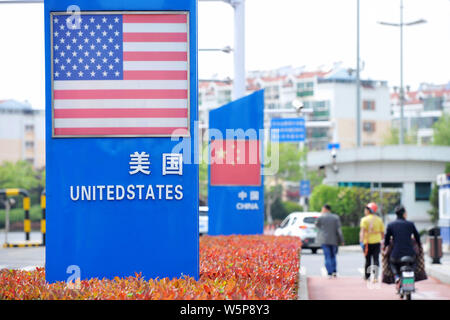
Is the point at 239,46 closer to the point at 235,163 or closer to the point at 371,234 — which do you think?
the point at 235,163

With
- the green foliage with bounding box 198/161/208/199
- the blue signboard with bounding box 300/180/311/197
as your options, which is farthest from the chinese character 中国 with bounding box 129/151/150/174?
the green foliage with bounding box 198/161/208/199

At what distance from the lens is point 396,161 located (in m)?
43.2

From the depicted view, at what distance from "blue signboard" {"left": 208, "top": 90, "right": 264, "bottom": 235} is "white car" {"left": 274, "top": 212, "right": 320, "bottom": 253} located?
997cm

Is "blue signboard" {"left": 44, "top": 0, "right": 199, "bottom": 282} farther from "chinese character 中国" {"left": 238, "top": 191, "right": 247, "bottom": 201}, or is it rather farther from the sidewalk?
"chinese character 中国" {"left": 238, "top": 191, "right": 247, "bottom": 201}

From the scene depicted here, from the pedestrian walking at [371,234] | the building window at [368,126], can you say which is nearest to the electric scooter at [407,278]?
the pedestrian walking at [371,234]

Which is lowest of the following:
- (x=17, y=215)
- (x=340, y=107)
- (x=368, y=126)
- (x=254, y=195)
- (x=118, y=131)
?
(x=17, y=215)

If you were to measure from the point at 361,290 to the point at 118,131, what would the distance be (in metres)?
9.99

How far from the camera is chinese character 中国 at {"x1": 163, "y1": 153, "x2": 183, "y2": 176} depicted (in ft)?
24.2

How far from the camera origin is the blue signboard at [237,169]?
20219mm

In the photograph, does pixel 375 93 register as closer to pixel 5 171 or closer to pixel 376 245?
pixel 5 171

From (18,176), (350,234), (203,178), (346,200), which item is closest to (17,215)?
(18,176)

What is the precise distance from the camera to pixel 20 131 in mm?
101250
